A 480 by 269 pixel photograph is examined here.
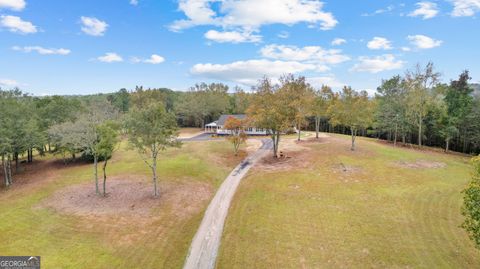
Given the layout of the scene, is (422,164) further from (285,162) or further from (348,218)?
(348,218)

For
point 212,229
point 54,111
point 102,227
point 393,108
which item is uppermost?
point 393,108

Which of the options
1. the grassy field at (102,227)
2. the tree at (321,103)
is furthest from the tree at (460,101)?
the grassy field at (102,227)

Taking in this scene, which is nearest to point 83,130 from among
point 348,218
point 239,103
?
point 348,218

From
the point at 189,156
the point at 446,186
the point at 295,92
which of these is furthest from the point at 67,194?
the point at 446,186

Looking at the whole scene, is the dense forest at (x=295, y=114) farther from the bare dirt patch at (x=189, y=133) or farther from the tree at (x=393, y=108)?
the bare dirt patch at (x=189, y=133)

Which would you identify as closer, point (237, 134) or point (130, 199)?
point (130, 199)

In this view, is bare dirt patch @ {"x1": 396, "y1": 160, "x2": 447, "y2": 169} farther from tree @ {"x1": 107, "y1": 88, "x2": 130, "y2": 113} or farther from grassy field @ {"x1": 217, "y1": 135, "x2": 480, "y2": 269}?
tree @ {"x1": 107, "y1": 88, "x2": 130, "y2": 113}

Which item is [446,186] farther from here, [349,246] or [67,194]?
[67,194]
